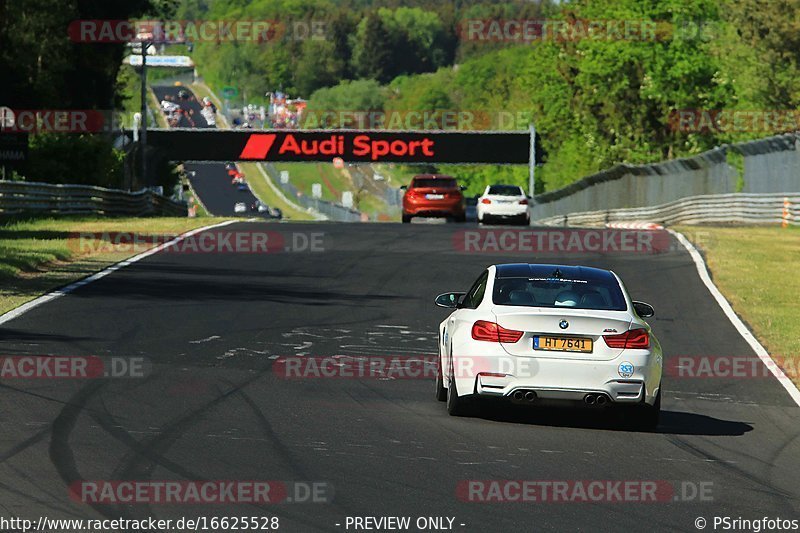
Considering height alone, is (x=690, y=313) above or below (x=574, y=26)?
below

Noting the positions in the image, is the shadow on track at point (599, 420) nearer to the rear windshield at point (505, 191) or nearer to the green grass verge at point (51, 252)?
the green grass verge at point (51, 252)

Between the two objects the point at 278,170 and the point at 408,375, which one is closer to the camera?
the point at 408,375

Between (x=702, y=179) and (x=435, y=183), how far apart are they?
26.4 ft

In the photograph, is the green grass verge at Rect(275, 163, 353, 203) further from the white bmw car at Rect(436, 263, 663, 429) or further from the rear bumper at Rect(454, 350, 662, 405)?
the rear bumper at Rect(454, 350, 662, 405)

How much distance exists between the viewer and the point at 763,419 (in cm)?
1366

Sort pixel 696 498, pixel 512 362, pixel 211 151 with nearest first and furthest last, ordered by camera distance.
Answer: pixel 696 498 < pixel 512 362 < pixel 211 151

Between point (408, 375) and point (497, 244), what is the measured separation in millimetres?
17666

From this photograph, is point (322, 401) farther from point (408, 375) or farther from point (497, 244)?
point (497, 244)

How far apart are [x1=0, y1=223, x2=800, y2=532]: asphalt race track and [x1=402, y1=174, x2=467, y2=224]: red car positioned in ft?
74.4

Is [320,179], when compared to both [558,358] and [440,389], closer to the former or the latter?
[440,389]

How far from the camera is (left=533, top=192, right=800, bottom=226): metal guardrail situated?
131 ft

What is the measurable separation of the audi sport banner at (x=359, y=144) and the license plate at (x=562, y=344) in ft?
215

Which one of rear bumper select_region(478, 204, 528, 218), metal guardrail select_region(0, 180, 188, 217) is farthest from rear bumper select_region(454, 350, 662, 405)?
rear bumper select_region(478, 204, 528, 218)

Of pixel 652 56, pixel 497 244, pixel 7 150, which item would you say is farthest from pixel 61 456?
pixel 652 56
